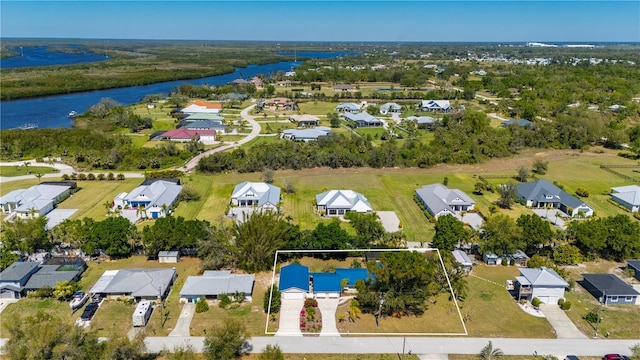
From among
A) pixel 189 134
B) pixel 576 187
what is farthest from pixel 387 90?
pixel 576 187

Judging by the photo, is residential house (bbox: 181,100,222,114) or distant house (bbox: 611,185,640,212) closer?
distant house (bbox: 611,185,640,212)

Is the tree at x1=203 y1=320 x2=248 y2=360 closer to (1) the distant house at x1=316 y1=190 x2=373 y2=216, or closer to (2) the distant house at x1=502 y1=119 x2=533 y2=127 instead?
(1) the distant house at x1=316 y1=190 x2=373 y2=216

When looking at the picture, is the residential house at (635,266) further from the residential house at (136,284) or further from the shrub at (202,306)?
the residential house at (136,284)

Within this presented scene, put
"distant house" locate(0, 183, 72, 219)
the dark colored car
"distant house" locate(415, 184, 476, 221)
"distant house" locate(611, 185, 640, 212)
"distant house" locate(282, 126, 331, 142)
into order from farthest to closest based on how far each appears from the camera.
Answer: "distant house" locate(282, 126, 331, 142), "distant house" locate(611, 185, 640, 212), "distant house" locate(415, 184, 476, 221), "distant house" locate(0, 183, 72, 219), the dark colored car

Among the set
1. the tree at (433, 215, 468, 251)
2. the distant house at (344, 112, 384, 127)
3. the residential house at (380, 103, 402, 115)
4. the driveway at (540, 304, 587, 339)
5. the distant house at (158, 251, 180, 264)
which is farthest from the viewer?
the residential house at (380, 103, 402, 115)

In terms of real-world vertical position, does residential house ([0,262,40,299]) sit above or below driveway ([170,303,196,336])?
above

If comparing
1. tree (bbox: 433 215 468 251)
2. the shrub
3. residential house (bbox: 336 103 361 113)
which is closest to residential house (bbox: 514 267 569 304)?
tree (bbox: 433 215 468 251)
